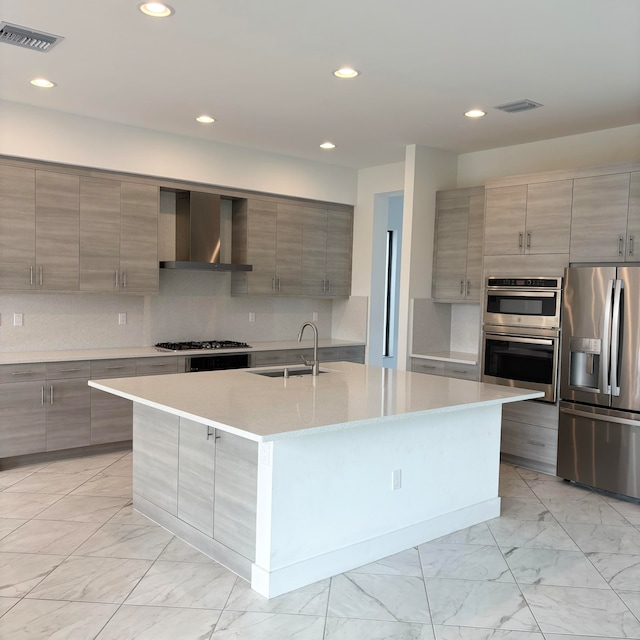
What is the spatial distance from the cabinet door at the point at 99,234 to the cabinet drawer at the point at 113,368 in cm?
64

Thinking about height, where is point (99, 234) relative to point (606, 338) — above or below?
above

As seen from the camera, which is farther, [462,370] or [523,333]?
[462,370]

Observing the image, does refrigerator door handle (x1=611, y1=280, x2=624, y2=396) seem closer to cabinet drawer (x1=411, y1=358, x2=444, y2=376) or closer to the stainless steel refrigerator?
the stainless steel refrigerator

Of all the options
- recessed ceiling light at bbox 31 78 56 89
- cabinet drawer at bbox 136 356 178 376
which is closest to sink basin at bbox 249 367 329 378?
cabinet drawer at bbox 136 356 178 376

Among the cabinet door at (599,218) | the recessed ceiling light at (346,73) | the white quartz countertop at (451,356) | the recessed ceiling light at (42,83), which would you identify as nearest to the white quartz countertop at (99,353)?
the white quartz countertop at (451,356)

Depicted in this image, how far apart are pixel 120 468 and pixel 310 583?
7.80 feet

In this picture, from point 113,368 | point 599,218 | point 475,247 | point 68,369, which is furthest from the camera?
point 475,247

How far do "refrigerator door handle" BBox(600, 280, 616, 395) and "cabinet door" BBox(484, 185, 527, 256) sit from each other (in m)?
0.90

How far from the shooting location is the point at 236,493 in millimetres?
3102

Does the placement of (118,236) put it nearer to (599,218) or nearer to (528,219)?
(528,219)

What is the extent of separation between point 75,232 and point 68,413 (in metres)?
1.47

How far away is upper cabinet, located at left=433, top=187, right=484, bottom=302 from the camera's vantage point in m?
5.77

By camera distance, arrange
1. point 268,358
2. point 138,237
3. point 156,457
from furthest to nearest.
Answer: point 268,358 < point 138,237 < point 156,457

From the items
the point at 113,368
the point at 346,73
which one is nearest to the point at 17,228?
the point at 113,368
